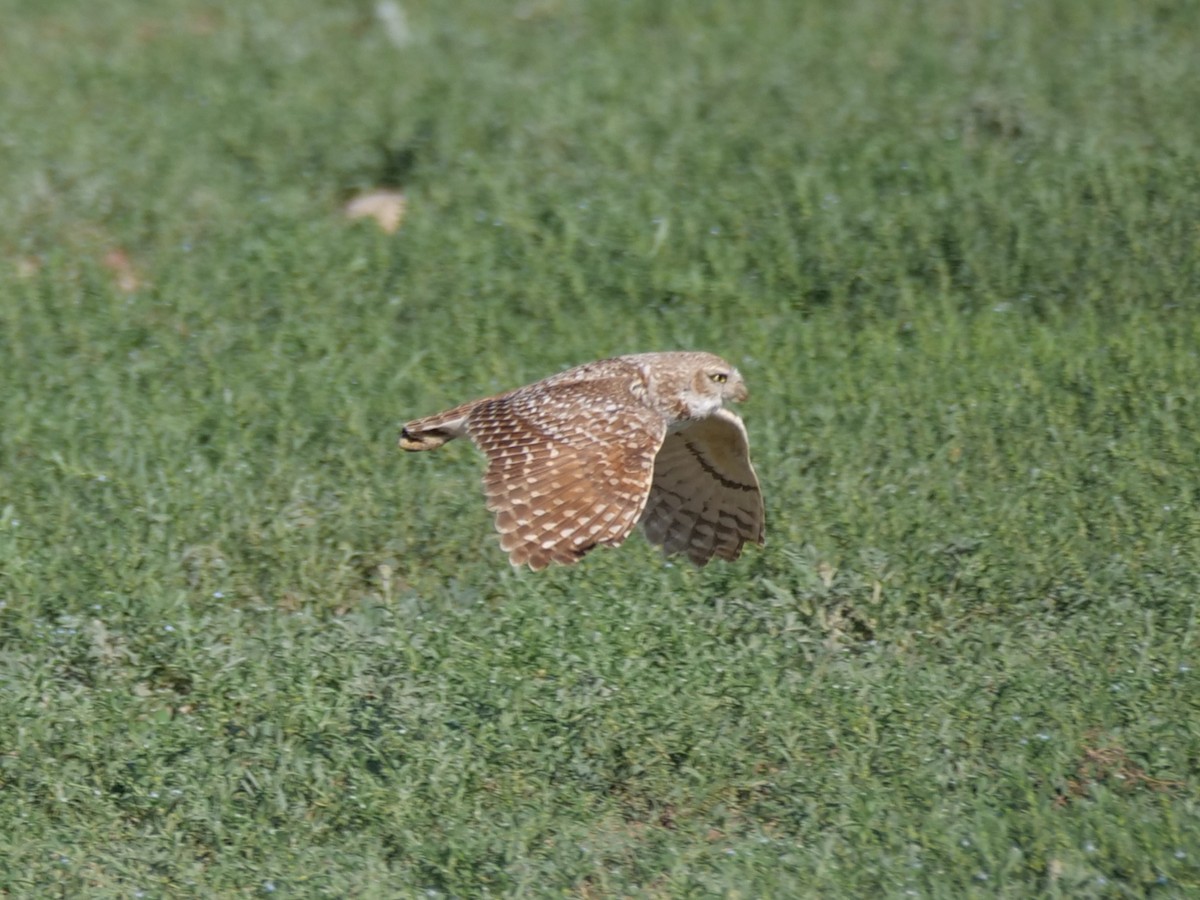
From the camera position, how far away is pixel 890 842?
5.45m

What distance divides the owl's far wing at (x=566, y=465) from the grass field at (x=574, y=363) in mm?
788

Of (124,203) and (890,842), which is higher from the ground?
(124,203)

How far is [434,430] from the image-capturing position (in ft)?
22.0

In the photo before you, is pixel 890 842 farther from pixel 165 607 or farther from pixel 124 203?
pixel 124 203

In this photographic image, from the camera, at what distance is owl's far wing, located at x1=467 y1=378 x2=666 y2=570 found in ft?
18.7

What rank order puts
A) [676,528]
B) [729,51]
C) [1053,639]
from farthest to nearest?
[729,51] < [676,528] < [1053,639]

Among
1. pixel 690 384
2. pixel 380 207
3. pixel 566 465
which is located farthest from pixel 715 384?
pixel 380 207

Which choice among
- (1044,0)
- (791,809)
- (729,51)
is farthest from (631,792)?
(1044,0)

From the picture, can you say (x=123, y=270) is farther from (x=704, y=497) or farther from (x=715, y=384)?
(x=715, y=384)

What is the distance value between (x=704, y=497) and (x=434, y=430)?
1171 mm

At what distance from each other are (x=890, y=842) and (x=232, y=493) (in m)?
3.55

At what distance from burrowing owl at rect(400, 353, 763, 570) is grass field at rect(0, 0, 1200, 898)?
270 millimetres

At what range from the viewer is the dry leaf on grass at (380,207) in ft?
33.2

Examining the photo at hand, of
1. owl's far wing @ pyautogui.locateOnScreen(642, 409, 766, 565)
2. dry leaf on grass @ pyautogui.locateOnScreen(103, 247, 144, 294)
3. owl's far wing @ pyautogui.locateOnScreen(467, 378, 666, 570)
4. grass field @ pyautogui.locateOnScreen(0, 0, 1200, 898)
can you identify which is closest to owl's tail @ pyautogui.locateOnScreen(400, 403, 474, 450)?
owl's far wing @ pyautogui.locateOnScreen(467, 378, 666, 570)
